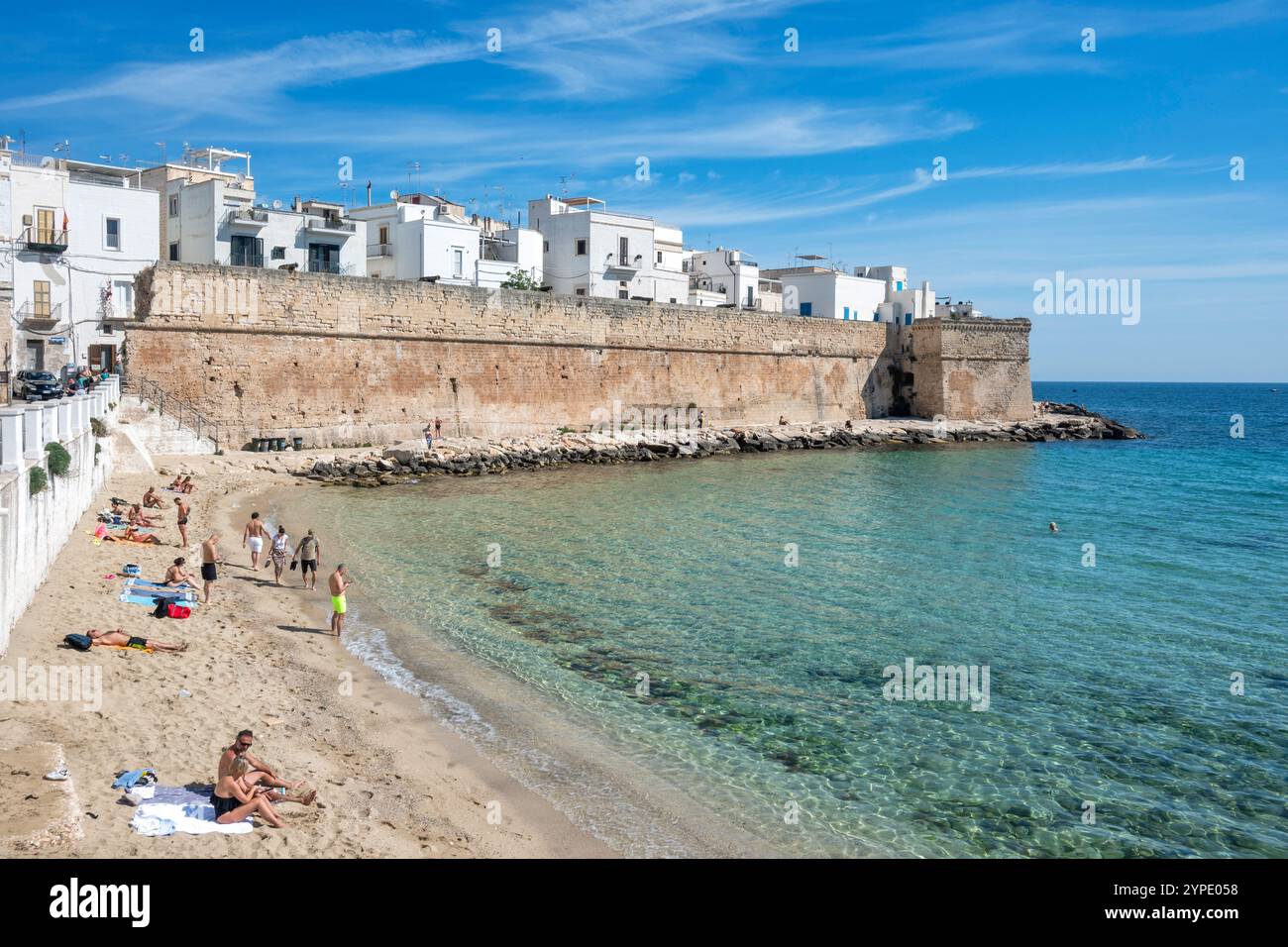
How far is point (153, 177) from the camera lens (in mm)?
35094

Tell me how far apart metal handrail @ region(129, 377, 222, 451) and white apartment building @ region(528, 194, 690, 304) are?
1826cm

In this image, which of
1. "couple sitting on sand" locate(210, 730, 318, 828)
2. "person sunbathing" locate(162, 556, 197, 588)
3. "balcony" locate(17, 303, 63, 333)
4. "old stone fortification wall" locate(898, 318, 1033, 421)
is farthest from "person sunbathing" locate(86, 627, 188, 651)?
"old stone fortification wall" locate(898, 318, 1033, 421)

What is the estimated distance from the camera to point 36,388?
2052 centimetres

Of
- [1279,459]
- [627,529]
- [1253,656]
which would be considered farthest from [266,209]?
[1279,459]

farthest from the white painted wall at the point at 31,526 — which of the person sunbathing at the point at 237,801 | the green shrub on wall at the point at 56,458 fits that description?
the person sunbathing at the point at 237,801

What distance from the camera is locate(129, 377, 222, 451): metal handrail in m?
23.5

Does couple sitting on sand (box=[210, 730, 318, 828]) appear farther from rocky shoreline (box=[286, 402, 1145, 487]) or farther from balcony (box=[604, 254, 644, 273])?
balcony (box=[604, 254, 644, 273])

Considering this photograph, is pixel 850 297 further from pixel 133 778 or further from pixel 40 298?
pixel 133 778

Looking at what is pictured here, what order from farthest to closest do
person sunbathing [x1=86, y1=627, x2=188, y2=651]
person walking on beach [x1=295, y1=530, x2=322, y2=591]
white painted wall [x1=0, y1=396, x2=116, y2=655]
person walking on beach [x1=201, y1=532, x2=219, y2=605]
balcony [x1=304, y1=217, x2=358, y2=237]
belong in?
1. balcony [x1=304, y1=217, x2=358, y2=237]
2. person walking on beach [x1=295, y1=530, x2=322, y2=591]
3. person walking on beach [x1=201, y1=532, x2=219, y2=605]
4. person sunbathing [x1=86, y1=627, x2=188, y2=651]
5. white painted wall [x1=0, y1=396, x2=116, y2=655]

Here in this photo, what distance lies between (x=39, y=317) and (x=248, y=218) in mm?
7705

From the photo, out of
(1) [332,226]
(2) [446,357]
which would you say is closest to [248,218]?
(1) [332,226]

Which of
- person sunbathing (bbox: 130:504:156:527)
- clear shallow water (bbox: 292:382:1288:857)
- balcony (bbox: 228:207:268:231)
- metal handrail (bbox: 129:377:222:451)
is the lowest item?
clear shallow water (bbox: 292:382:1288:857)

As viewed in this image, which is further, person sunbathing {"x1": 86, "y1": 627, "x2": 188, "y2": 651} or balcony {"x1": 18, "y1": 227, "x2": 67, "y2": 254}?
balcony {"x1": 18, "y1": 227, "x2": 67, "y2": 254}
